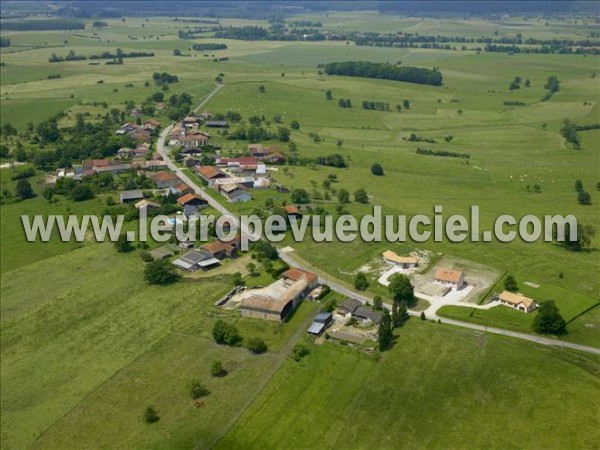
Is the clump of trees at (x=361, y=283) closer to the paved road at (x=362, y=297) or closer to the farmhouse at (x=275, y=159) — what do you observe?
the paved road at (x=362, y=297)

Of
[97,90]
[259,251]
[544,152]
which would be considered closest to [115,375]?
[259,251]

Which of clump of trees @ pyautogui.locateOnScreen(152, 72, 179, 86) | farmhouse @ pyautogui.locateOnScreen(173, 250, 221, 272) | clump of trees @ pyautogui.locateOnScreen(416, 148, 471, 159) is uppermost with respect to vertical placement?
clump of trees @ pyautogui.locateOnScreen(152, 72, 179, 86)

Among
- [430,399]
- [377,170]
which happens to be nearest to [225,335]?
[430,399]

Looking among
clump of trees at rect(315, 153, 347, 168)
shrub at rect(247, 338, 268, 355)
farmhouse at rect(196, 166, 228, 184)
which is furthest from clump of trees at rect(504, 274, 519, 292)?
farmhouse at rect(196, 166, 228, 184)

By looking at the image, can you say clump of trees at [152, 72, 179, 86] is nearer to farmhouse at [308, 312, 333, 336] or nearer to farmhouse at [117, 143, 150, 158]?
farmhouse at [117, 143, 150, 158]

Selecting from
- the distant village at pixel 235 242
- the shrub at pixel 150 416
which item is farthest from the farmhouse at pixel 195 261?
the shrub at pixel 150 416

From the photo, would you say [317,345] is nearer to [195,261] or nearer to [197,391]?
[197,391]

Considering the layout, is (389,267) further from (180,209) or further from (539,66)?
(539,66)
